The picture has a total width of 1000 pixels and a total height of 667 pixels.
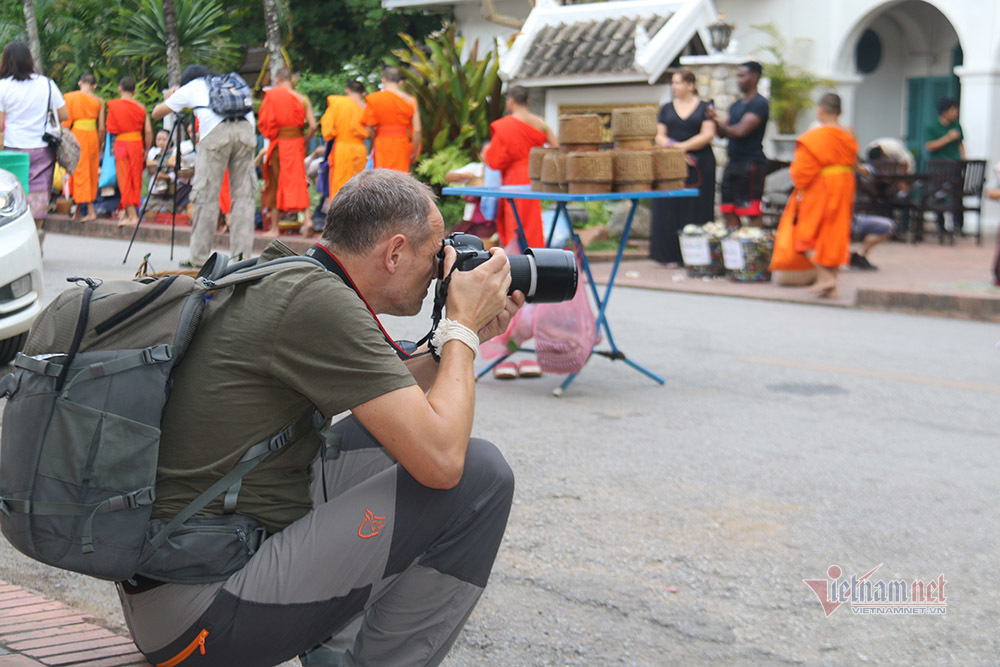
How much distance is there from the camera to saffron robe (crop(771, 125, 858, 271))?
987cm

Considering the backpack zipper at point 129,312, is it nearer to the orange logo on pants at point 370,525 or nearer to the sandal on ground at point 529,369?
the orange logo on pants at point 370,525

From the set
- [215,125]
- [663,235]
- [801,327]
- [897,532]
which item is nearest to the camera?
[897,532]

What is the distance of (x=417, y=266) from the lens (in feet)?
8.72

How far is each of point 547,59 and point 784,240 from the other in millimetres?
7807

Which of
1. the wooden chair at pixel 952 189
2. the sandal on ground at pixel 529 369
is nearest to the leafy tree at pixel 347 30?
the wooden chair at pixel 952 189

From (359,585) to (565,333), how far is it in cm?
379

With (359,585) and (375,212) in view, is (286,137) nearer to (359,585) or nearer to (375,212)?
(375,212)

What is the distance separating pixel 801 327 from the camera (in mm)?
8875

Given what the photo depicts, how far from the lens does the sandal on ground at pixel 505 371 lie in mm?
6820

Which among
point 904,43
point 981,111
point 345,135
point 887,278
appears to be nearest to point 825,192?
point 887,278

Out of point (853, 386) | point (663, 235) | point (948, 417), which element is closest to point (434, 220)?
point (948, 417)

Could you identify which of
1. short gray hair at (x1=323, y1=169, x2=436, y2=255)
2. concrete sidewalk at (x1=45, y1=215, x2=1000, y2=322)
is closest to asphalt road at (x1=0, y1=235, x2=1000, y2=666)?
short gray hair at (x1=323, y1=169, x2=436, y2=255)

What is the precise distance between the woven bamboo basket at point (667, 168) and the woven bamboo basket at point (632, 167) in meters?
0.10

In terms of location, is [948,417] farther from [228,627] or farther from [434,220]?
[228,627]
